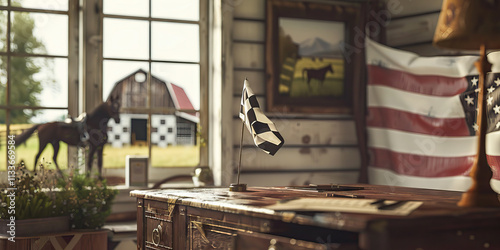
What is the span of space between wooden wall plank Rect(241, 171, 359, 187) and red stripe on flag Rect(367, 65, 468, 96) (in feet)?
2.27

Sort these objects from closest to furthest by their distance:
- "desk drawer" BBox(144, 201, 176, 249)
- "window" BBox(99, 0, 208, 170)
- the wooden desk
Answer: the wooden desk < "desk drawer" BBox(144, 201, 176, 249) < "window" BBox(99, 0, 208, 170)

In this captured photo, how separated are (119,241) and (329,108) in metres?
1.74

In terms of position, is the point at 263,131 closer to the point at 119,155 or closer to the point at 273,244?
the point at 273,244

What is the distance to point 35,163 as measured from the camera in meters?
3.62

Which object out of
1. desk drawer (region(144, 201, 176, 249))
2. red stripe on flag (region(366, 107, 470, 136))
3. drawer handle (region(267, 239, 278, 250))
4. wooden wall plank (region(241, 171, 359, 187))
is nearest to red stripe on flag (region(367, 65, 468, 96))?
red stripe on flag (region(366, 107, 470, 136))

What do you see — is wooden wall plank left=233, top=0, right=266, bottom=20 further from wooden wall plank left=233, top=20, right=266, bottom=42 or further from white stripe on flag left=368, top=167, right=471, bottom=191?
white stripe on flag left=368, top=167, right=471, bottom=191

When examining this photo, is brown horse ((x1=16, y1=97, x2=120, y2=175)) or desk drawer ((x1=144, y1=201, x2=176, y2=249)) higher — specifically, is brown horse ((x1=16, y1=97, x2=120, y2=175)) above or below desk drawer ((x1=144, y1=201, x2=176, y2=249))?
above

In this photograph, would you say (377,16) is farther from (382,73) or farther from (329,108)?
(329,108)

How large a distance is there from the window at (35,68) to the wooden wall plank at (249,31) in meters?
1.03

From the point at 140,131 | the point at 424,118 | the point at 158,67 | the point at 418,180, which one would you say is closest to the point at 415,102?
the point at 424,118

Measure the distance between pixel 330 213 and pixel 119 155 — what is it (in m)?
2.49

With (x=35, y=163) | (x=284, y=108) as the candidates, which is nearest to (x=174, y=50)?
(x=284, y=108)

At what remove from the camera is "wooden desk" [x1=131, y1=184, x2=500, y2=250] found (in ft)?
4.78

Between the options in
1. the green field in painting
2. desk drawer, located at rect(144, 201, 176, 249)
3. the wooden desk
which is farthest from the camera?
the green field in painting
